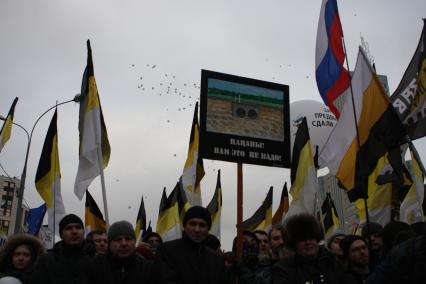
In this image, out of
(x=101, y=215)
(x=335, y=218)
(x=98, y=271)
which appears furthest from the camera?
(x=335, y=218)

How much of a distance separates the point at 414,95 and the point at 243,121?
247 centimetres

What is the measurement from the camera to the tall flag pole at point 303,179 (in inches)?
349

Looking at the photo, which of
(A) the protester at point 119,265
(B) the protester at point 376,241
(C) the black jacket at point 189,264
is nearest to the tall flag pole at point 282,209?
(B) the protester at point 376,241

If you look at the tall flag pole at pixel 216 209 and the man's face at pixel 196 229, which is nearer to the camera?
the man's face at pixel 196 229

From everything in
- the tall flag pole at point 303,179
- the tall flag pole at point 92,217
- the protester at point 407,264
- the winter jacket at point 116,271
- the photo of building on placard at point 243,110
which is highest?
the photo of building on placard at point 243,110

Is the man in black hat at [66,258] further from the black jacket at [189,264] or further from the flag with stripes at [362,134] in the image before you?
the flag with stripes at [362,134]

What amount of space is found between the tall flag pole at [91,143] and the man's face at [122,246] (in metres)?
3.02

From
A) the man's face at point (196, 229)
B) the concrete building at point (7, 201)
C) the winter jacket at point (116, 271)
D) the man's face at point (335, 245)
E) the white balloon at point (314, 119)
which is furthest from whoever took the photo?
the concrete building at point (7, 201)

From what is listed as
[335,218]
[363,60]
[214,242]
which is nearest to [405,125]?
[363,60]

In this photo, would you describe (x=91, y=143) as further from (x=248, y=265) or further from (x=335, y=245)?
(x=335, y=245)

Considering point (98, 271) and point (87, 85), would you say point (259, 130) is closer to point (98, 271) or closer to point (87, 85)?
point (87, 85)

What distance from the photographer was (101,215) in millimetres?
10867

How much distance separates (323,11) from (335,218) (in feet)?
20.4

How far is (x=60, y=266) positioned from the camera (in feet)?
14.3
